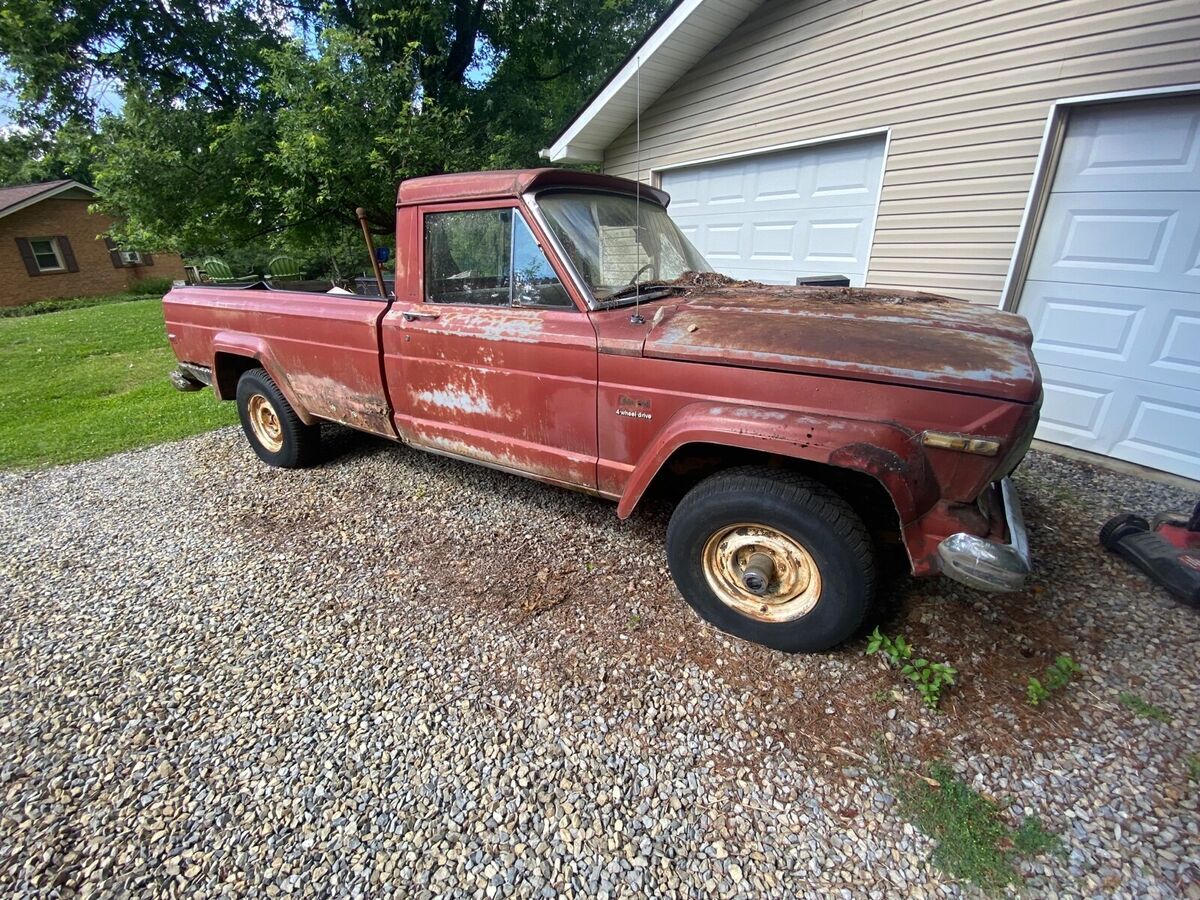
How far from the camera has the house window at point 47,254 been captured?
778 inches

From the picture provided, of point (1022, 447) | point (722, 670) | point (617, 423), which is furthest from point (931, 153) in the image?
point (722, 670)

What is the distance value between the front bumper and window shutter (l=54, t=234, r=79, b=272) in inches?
1146

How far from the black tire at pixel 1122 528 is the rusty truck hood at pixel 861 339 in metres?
1.56

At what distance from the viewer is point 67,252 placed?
20531mm

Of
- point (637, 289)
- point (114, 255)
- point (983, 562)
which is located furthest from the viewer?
point (114, 255)

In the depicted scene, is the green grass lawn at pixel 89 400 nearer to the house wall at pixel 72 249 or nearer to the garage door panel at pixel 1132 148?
the garage door panel at pixel 1132 148

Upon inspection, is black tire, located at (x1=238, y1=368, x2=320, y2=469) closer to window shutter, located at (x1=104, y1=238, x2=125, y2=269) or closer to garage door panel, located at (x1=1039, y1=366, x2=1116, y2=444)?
garage door panel, located at (x1=1039, y1=366, x2=1116, y2=444)

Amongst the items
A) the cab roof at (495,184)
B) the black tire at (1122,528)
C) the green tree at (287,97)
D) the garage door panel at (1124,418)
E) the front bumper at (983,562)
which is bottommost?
the black tire at (1122,528)

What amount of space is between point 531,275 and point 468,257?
0.47 metres

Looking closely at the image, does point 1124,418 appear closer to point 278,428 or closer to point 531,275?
point 531,275

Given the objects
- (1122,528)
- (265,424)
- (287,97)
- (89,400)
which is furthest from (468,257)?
(287,97)

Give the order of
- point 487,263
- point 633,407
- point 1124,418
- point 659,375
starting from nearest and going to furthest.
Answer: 1. point 659,375
2. point 633,407
3. point 487,263
4. point 1124,418

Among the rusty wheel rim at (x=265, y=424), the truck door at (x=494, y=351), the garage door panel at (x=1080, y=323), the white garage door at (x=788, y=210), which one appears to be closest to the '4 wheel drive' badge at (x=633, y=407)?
the truck door at (x=494, y=351)

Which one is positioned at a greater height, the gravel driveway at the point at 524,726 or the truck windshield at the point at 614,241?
the truck windshield at the point at 614,241
